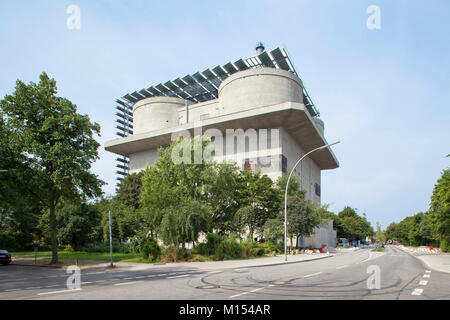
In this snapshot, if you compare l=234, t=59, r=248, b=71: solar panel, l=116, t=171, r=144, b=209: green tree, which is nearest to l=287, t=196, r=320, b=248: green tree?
l=116, t=171, r=144, b=209: green tree

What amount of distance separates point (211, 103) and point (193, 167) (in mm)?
34722

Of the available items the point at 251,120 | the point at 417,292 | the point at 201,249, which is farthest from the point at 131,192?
the point at 417,292

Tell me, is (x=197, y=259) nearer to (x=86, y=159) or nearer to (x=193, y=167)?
(x=193, y=167)

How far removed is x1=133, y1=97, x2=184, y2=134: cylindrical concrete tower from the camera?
6719 centimetres

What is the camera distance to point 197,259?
22609mm

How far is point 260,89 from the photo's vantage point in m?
51.2

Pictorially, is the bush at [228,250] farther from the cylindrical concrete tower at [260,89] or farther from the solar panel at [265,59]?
the solar panel at [265,59]

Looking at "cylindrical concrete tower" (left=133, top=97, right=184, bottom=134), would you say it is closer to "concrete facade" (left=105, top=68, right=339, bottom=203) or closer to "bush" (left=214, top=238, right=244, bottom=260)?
"concrete facade" (left=105, top=68, right=339, bottom=203)

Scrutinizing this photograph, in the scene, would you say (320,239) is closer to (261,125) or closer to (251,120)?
(261,125)

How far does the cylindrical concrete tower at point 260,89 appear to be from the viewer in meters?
51.1

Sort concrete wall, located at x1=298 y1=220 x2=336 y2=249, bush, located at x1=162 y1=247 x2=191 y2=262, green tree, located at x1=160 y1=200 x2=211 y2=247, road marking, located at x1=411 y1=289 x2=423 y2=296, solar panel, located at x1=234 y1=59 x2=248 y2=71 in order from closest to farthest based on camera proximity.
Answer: road marking, located at x1=411 y1=289 x2=423 y2=296 → bush, located at x1=162 y1=247 x2=191 y2=262 → green tree, located at x1=160 y1=200 x2=211 y2=247 → concrete wall, located at x1=298 y1=220 x2=336 y2=249 → solar panel, located at x1=234 y1=59 x2=248 y2=71

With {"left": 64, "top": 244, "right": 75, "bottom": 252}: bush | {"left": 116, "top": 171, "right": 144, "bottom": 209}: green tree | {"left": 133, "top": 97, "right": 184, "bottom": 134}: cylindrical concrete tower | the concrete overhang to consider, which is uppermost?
{"left": 133, "top": 97, "right": 184, "bottom": 134}: cylindrical concrete tower

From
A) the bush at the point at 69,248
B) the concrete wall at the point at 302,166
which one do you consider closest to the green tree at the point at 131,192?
the bush at the point at 69,248

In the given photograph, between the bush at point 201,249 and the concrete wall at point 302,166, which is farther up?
the concrete wall at point 302,166
